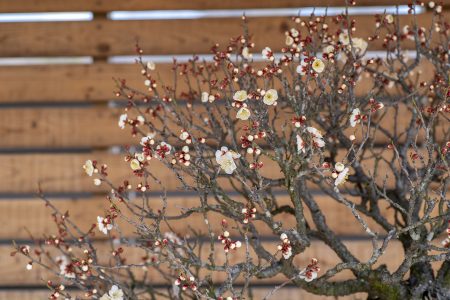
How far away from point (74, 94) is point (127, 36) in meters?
0.28

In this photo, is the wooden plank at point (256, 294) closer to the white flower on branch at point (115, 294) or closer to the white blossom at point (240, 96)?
the white flower on branch at point (115, 294)

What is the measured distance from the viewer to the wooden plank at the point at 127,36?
7.54 ft

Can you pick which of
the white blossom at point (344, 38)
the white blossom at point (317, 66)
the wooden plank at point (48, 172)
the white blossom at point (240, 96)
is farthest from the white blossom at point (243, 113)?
the wooden plank at point (48, 172)

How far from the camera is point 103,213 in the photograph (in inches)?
93.5

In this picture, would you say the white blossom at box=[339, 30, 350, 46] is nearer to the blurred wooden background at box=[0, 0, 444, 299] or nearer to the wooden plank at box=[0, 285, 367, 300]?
the blurred wooden background at box=[0, 0, 444, 299]

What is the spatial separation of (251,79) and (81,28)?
4.09 ft

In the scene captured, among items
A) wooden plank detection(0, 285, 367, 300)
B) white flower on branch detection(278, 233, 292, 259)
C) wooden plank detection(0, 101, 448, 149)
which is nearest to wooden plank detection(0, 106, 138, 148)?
wooden plank detection(0, 101, 448, 149)

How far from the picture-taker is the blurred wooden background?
2320 mm

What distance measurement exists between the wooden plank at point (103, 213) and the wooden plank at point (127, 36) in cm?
53

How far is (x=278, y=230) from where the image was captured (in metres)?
1.13

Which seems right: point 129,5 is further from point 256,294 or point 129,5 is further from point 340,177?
point 340,177

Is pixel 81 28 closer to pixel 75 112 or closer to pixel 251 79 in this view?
pixel 75 112

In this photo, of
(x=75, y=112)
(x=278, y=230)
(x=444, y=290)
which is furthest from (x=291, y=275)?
(x=75, y=112)

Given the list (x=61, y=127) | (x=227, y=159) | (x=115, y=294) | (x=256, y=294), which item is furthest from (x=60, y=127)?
(x=227, y=159)
